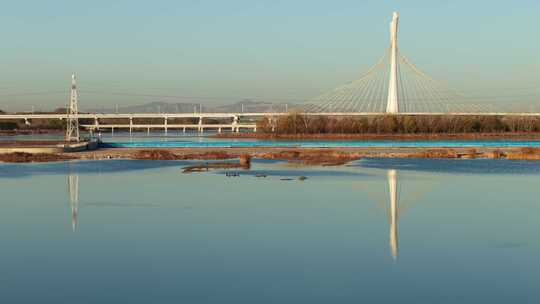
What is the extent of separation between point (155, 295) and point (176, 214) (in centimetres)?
647

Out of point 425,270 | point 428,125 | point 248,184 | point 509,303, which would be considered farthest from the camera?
point 428,125

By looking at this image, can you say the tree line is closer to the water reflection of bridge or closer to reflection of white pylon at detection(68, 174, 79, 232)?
the water reflection of bridge

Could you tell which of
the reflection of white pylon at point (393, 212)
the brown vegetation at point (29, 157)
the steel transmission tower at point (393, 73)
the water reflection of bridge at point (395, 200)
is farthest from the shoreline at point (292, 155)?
the steel transmission tower at point (393, 73)

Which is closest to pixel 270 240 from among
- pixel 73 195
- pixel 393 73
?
pixel 73 195

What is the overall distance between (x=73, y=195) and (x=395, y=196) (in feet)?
27.4


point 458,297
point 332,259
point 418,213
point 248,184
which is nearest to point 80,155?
point 248,184

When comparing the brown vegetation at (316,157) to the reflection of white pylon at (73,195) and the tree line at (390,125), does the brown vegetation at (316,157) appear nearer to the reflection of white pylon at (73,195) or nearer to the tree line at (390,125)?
the reflection of white pylon at (73,195)

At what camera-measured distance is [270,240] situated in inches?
464

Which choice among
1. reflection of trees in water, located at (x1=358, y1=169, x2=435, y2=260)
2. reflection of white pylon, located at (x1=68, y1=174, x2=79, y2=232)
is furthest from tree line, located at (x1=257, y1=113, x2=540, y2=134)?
reflection of white pylon, located at (x1=68, y1=174, x2=79, y2=232)

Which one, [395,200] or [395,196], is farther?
[395,196]

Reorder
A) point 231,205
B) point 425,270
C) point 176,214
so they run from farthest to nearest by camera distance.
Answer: point 231,205, point 176,214, point 425,270

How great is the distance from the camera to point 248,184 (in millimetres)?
20406

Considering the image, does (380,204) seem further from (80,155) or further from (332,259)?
(80,155)

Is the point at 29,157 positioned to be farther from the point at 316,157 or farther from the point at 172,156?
the point at 316,157
